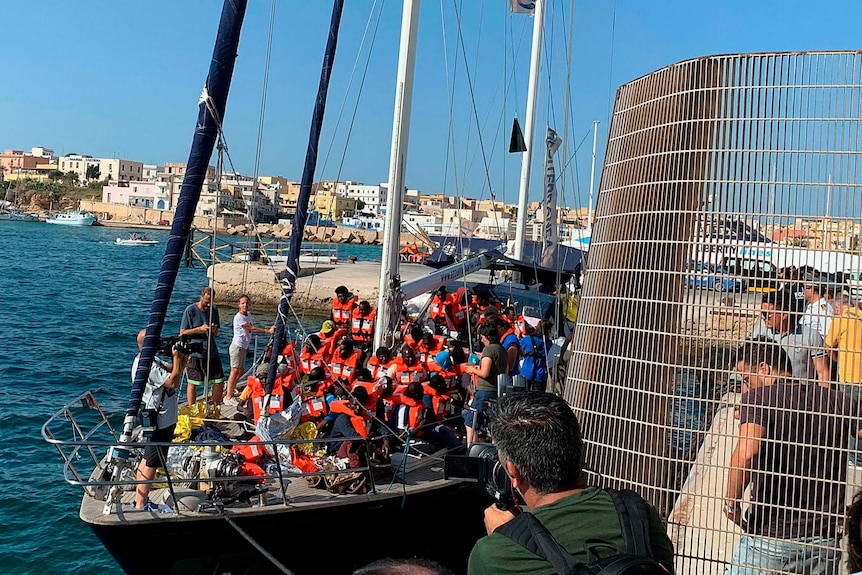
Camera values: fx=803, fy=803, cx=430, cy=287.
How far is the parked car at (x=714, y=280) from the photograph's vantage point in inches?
204

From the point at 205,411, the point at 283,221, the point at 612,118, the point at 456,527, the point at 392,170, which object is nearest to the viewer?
the point at 612,118

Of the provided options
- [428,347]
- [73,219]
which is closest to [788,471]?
[428,347]

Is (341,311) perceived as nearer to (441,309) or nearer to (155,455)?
(441,309)

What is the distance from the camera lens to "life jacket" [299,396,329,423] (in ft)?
31.5

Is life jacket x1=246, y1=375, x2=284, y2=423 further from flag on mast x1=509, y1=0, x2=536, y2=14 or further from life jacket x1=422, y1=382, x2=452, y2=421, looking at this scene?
flag on mast x1=509, y1=0, x2=536, y2=14

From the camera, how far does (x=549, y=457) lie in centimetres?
279

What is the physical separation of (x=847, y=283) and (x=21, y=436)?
49.0ft

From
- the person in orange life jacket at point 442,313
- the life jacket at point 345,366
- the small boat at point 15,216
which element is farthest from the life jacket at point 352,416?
the small boat at point 15,216

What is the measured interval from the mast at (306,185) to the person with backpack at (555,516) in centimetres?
821

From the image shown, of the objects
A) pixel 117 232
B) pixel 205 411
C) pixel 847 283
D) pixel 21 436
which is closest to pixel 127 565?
pixel 205 411

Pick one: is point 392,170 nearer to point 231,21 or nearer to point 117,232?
point 231,21

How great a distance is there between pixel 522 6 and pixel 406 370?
18.8 meters

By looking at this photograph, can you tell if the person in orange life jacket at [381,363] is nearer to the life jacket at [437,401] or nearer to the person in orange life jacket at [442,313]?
the life jacket at [437,401]

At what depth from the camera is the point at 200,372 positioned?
11891 mm
